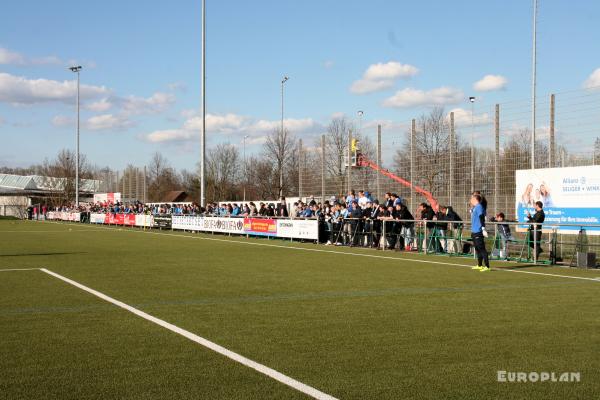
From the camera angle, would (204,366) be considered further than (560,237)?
No

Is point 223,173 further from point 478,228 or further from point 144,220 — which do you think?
point 478,228

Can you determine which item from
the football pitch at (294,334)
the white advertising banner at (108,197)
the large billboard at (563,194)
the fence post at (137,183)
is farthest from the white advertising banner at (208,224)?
the white advertising banner at (108,197)

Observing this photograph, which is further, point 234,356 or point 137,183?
point 137,183

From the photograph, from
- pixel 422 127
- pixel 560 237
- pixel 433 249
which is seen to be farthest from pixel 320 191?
pixel 560 237

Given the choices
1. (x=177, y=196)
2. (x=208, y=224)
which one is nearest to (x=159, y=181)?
(x=177, y=196)

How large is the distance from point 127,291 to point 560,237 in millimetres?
12352

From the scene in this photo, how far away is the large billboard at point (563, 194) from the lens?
1902cm

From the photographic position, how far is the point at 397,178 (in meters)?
29.5

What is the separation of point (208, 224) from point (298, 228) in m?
9.98

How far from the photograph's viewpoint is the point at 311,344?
7.20 metres

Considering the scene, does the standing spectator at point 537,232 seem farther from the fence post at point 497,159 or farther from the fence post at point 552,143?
the fence post at point 497,159

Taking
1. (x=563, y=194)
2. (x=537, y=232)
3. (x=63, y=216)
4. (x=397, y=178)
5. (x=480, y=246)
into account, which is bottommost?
(x=63, y=216)

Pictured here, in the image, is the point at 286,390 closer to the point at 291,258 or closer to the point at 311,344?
the point at 311,344

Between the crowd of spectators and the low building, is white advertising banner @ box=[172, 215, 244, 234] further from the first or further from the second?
the low building
